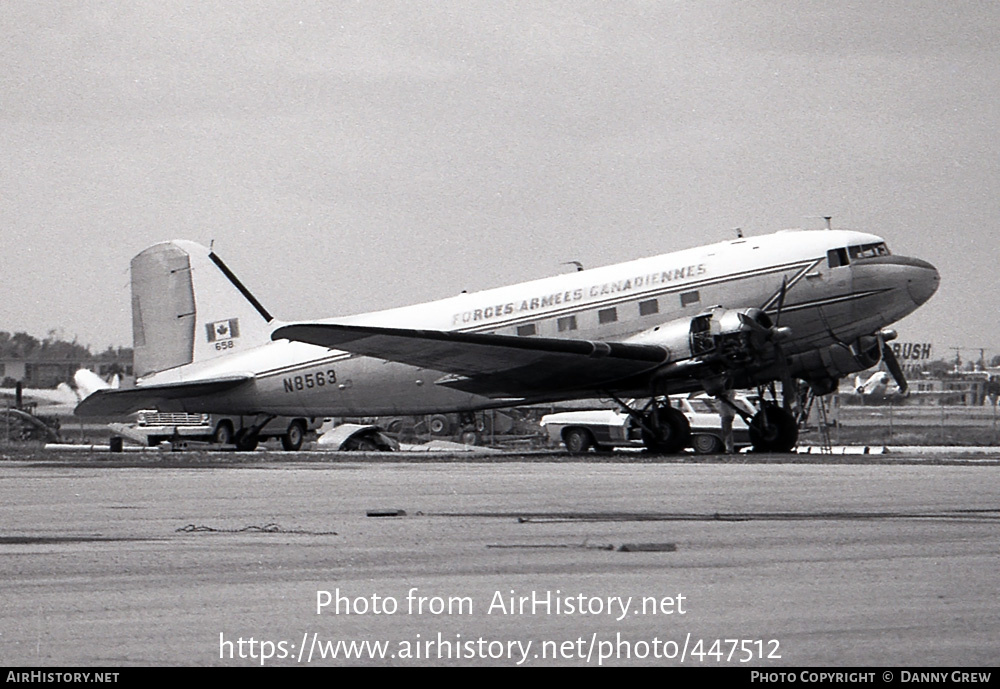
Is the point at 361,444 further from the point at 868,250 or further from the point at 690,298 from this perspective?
the point at 868,250

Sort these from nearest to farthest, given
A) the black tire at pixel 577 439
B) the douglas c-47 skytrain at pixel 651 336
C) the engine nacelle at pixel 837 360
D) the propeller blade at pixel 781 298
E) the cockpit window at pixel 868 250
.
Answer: the douglas c-47 skytrain at pixel 651 336 < the propeller blade at pixel 781 298 < the cockpit window at pixel 868 250 < the engine nacelle at pixel 837 360 < the black tire at pixel 577 439

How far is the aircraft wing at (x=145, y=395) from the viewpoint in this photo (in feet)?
107

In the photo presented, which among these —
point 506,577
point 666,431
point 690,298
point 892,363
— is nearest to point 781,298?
point 690,298

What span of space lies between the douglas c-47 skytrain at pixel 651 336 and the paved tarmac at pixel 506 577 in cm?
1110

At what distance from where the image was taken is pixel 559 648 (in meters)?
6.48

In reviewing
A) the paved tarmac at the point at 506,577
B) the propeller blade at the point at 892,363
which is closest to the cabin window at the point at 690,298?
the propeller blade at the point at 892,363

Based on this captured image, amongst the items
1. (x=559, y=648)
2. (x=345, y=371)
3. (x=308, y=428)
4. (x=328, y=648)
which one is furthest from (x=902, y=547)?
(x=308, y=428)

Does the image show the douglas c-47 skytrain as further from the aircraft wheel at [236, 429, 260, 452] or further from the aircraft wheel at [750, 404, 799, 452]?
the aircraft wheel at [236, 429, 260, 452]

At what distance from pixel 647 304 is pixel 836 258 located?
149 inches

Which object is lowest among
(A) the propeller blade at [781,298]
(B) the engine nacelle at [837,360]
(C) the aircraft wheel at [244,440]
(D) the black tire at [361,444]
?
(D) the black tire at [361,444]

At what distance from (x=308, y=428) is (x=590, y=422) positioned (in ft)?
26.6

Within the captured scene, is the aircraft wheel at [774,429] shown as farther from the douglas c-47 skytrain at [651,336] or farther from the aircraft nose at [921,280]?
the aircraft nose at [921,280]

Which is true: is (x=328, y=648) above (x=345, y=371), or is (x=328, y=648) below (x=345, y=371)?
below
